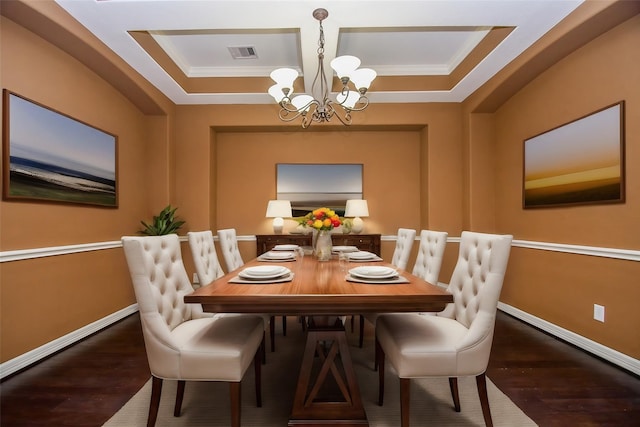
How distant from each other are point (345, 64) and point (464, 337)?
187 centimetres

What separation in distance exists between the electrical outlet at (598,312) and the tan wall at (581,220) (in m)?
0.04

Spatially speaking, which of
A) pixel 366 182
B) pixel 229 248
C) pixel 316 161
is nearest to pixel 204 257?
pixel 229 248

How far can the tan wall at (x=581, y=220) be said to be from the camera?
2.17 m

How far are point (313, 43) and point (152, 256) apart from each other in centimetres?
230

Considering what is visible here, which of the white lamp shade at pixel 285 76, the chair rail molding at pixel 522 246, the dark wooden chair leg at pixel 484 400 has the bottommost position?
the dark wooden chair leg at pixel 484 400

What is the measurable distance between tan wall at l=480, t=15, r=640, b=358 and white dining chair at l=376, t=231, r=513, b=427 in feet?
4.85

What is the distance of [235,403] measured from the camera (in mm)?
1343

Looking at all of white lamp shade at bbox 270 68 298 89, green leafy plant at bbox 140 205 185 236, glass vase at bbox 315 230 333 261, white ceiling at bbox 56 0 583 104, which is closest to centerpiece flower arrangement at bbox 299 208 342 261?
glass vase at bbox 315 230 333 261

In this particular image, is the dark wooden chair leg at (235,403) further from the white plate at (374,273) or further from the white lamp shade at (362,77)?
the white lamp shade at (362,77)

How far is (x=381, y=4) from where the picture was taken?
2295 mm

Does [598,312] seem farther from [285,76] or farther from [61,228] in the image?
[61,228]

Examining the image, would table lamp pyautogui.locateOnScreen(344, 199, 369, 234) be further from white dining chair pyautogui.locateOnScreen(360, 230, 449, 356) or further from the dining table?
the dining table

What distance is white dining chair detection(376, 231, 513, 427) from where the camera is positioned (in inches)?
54.1

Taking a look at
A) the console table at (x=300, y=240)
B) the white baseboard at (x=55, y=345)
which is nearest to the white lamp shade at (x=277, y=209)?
the console table at (x=300, y=240)
